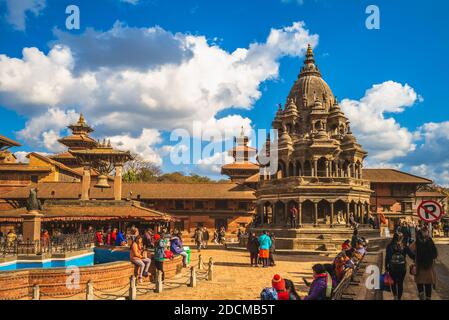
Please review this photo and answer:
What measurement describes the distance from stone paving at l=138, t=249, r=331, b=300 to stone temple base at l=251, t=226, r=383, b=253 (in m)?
5.96

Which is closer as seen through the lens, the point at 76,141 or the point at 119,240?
the point at 119,240

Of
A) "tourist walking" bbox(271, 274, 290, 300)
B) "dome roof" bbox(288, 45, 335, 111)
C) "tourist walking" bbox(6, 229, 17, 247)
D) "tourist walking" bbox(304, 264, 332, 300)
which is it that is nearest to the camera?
"tourist walking" bbox(271, 274, 290, 300)

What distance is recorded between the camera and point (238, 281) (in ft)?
51.6

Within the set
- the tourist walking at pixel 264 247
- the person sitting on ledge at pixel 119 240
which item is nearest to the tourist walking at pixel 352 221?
the tourist walking at pixel 264 247

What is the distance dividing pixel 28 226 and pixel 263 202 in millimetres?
21801

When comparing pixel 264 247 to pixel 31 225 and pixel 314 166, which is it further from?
pixel 314 166

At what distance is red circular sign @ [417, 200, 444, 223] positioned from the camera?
1016cm

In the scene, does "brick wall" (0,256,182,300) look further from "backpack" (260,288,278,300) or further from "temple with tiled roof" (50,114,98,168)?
"temple with tiled roof" (50,114,98,168)

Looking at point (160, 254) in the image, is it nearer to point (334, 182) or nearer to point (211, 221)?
point (334, 182)

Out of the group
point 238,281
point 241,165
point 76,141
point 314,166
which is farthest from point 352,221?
point 76,141

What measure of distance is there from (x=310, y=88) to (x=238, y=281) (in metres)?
30.0

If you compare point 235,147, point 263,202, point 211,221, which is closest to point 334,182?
point 263,202

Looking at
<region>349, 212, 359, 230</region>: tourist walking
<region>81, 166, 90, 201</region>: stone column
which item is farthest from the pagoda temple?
<region>81, 166, 90, 201</region>: stone column

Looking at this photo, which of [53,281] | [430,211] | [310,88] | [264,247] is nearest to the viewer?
[430,211]
